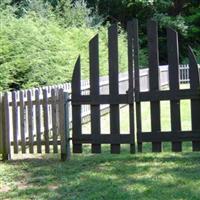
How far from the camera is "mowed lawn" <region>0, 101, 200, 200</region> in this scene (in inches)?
253

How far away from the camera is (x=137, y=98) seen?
329 inches

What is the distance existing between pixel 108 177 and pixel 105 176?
3.0 inches

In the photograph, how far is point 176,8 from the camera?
39938 millimetres

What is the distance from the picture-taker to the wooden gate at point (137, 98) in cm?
821

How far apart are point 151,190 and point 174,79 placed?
2.34m

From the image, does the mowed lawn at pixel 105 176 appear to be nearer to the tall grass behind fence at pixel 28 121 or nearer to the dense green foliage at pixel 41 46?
the tall grass behind fence at pixel 28 121

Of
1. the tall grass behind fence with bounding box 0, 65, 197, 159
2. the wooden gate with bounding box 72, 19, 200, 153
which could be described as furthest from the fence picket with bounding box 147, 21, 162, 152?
the tall grass behind fence with bounding box 0, 65, 197, 159

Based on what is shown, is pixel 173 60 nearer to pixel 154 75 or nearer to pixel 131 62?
pixel 154 75

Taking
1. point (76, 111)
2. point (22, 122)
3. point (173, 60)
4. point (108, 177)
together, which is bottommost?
point (108, 177)

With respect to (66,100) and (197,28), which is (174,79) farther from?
(197,28)

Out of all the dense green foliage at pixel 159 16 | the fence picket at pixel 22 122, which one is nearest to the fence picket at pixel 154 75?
the fence picket at pixel 22 122

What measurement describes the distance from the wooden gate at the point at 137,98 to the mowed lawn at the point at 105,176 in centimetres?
33

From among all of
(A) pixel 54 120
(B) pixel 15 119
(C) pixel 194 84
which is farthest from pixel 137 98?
(B) pixel 15 119

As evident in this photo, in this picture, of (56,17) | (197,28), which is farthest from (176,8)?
(56,17)
